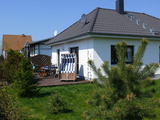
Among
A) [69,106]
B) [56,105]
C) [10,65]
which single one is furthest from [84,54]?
[56,105]

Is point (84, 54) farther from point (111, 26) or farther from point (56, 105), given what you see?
point (56, 105)

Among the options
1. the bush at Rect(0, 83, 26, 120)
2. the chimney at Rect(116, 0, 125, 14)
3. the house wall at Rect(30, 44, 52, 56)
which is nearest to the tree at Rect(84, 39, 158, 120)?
the bush at Rect(0, 83, 26, 120)

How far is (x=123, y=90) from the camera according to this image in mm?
2758

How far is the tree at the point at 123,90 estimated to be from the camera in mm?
2543

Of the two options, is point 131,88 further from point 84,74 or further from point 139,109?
point 84,74

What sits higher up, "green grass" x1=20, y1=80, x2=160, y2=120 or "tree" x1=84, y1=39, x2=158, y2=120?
"tree" x1=84, y1=39, x2=158, y2=120

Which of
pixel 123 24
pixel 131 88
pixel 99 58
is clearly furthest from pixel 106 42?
pixel 131 88

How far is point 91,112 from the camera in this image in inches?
110

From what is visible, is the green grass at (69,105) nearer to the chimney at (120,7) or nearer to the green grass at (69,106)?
the green grass at (69,106)

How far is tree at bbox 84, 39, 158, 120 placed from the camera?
2.54m

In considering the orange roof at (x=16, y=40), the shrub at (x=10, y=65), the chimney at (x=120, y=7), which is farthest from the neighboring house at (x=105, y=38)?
the orange roof at (x=16, y=40)

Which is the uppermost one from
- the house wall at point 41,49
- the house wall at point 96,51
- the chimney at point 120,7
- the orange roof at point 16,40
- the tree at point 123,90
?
the orange roof at point 16,40

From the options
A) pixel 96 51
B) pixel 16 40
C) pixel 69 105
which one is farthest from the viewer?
pixel 16 40

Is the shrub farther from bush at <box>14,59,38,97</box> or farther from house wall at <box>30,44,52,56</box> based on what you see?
house wall at <box>30,44,52,56</box>
